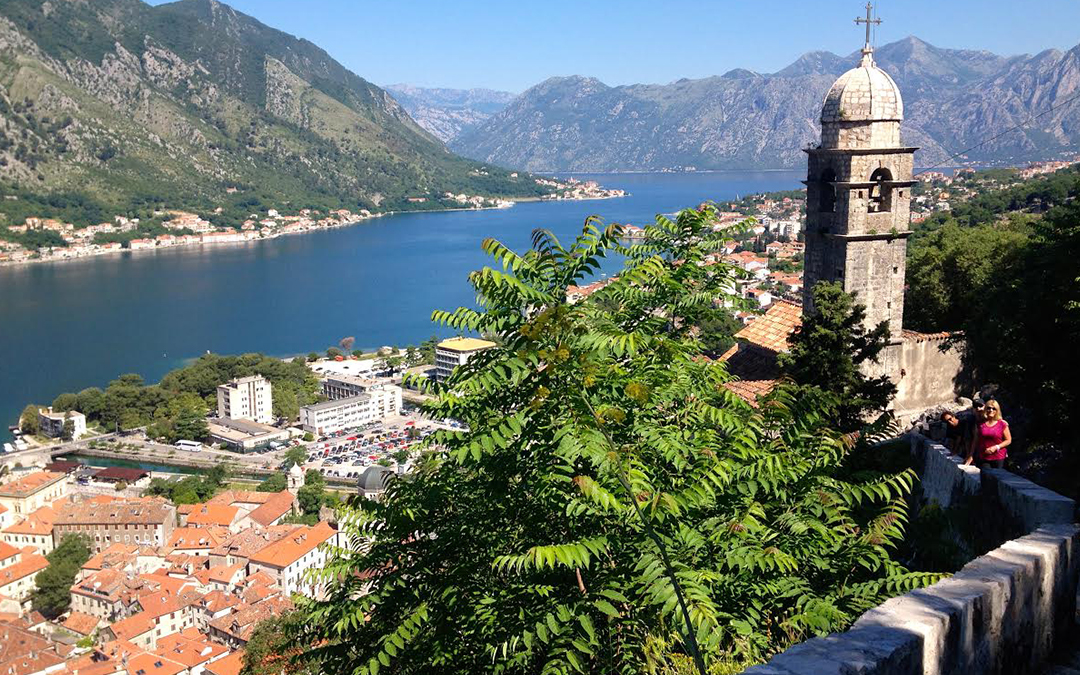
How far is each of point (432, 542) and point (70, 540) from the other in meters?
30.6

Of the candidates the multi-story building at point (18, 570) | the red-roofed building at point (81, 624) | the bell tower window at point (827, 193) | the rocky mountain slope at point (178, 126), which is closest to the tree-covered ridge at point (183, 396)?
the multi-story building at point (18, 570)

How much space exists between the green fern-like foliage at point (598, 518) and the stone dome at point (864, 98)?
23.2 feet

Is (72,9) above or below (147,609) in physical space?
above

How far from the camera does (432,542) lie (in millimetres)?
3795

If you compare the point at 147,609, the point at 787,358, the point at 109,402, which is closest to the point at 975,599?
the point at 787,358

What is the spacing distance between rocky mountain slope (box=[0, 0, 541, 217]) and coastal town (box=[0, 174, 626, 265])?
17.5 feet

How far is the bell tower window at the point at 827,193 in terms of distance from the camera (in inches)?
402

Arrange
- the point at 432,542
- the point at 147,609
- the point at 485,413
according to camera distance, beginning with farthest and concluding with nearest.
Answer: the point at 147,609
the point at 432,542
the point at 485,413

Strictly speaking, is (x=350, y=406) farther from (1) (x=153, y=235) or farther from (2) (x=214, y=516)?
(1) (x=153, y=235)

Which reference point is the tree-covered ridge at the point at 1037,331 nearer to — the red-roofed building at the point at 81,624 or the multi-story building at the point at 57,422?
the red-roofed building at the point at 81,624

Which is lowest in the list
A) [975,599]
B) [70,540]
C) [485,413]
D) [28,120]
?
[70,540]

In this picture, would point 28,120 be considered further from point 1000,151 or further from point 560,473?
point 1000,151

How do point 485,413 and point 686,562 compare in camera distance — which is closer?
point 686,562

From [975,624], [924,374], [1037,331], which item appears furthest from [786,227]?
[975,624]
